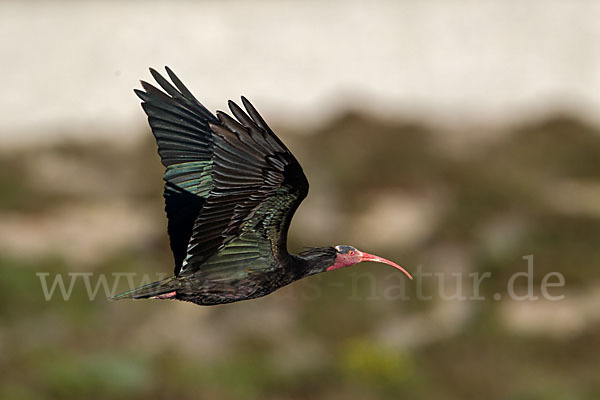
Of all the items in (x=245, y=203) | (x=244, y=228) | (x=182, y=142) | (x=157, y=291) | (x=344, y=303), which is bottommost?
(x=344, y=303)

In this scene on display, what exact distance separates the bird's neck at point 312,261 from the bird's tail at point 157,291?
690 millimetres

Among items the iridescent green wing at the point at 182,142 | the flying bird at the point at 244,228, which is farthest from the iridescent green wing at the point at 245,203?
the iridescent green wing at the point at 182,142

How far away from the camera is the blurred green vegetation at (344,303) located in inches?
706

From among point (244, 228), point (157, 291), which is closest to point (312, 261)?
point (244, 228)

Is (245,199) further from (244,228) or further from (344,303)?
(344,303)

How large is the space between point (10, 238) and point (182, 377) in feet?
19.3

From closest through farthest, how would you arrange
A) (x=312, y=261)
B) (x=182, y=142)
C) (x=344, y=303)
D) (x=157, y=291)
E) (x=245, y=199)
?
(x=157, y=291) < (x=245, y=199) < (x=312, y=261) < (x=182, y=142) < (x=344, y=303)

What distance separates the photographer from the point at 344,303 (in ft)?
63.6

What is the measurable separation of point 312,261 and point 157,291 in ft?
3.11

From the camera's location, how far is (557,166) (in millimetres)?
22812

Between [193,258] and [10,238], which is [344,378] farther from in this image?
[193,258]

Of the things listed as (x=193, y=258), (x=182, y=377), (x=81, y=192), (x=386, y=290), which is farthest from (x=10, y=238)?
(x=193, y=258)

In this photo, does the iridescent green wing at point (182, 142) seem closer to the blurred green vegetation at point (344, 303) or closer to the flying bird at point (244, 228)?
the flying bird at point (244, 228)

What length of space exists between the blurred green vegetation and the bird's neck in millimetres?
11057
